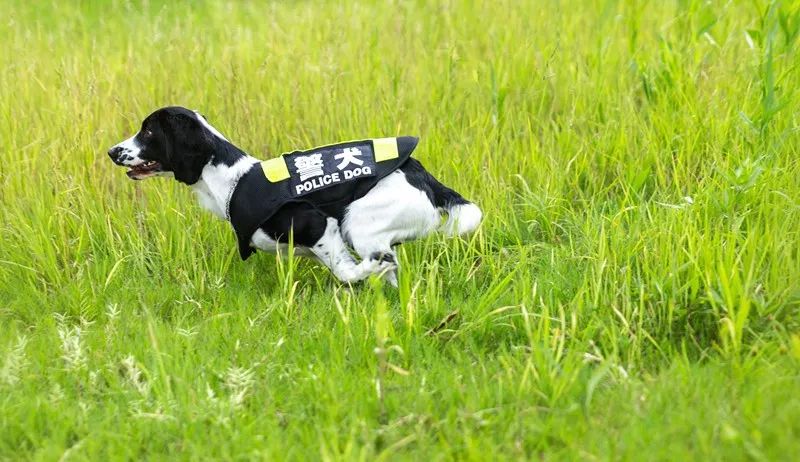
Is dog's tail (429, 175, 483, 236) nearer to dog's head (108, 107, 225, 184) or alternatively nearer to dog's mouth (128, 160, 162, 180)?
dog's head (108, 107, 225, 184)

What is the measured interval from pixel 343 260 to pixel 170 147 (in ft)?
3.02

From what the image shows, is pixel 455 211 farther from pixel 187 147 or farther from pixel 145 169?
pixel 145 169

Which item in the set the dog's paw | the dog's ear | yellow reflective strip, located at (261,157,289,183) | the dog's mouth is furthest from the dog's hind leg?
the dog's mouth

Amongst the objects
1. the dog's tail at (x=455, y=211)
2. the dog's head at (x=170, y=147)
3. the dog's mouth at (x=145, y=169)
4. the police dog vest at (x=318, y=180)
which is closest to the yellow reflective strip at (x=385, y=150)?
the police dog vest at (x=318, y=180)

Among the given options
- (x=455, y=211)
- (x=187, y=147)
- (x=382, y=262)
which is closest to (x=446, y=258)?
(x=455, y=211)

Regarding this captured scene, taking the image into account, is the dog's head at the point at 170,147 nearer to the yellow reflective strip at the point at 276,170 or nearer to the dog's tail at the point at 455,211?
the yellow reflective strip at the point at 276,170

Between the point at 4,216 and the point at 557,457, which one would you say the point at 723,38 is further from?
the point at 4,216

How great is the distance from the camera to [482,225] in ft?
14.6

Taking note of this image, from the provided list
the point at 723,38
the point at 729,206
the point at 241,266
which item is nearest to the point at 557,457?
the point at 729,206

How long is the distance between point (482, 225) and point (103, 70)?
3.00 m

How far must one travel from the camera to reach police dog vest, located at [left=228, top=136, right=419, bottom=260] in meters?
3.99

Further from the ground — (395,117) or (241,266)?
(395,117)

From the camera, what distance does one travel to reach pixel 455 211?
4230 mm

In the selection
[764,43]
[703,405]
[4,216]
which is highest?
[764,43]
